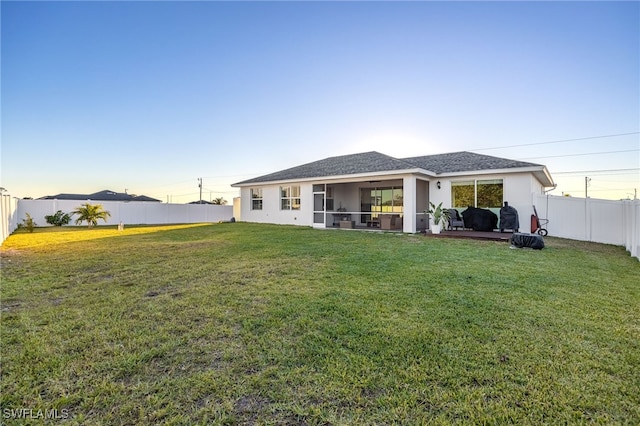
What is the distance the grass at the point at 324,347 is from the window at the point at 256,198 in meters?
14.6

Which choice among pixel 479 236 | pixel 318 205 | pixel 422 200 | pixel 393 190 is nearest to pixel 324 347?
pixel 479 236

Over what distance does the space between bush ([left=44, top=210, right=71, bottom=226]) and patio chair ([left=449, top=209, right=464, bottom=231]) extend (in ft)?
78.1

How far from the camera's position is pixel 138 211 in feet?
76.3

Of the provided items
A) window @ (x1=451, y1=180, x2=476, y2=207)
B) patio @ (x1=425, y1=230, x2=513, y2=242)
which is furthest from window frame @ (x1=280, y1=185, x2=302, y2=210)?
window @ (x1=451, y1=180, x2=476, y2=207)

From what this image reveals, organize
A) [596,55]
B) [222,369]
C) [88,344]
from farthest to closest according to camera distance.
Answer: [596,55]
[88,344]
[222,369]

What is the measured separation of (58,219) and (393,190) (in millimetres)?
21975

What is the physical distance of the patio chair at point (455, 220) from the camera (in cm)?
1244

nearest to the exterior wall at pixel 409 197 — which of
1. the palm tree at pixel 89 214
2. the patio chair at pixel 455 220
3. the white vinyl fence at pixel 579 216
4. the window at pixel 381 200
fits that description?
the window at pixel 381 200

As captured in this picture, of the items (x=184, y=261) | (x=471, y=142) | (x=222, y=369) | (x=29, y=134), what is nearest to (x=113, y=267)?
(x=184, y=261)

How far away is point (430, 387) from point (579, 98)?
1548 cm

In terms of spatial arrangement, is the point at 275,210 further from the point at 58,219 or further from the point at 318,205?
the point at 58,219

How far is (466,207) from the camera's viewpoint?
13.2 metres

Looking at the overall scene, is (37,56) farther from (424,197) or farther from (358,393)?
(424,197)

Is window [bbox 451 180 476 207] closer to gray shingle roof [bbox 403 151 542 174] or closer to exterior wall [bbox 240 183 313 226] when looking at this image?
gray shingle roof [bbox 403 151 542 174]
